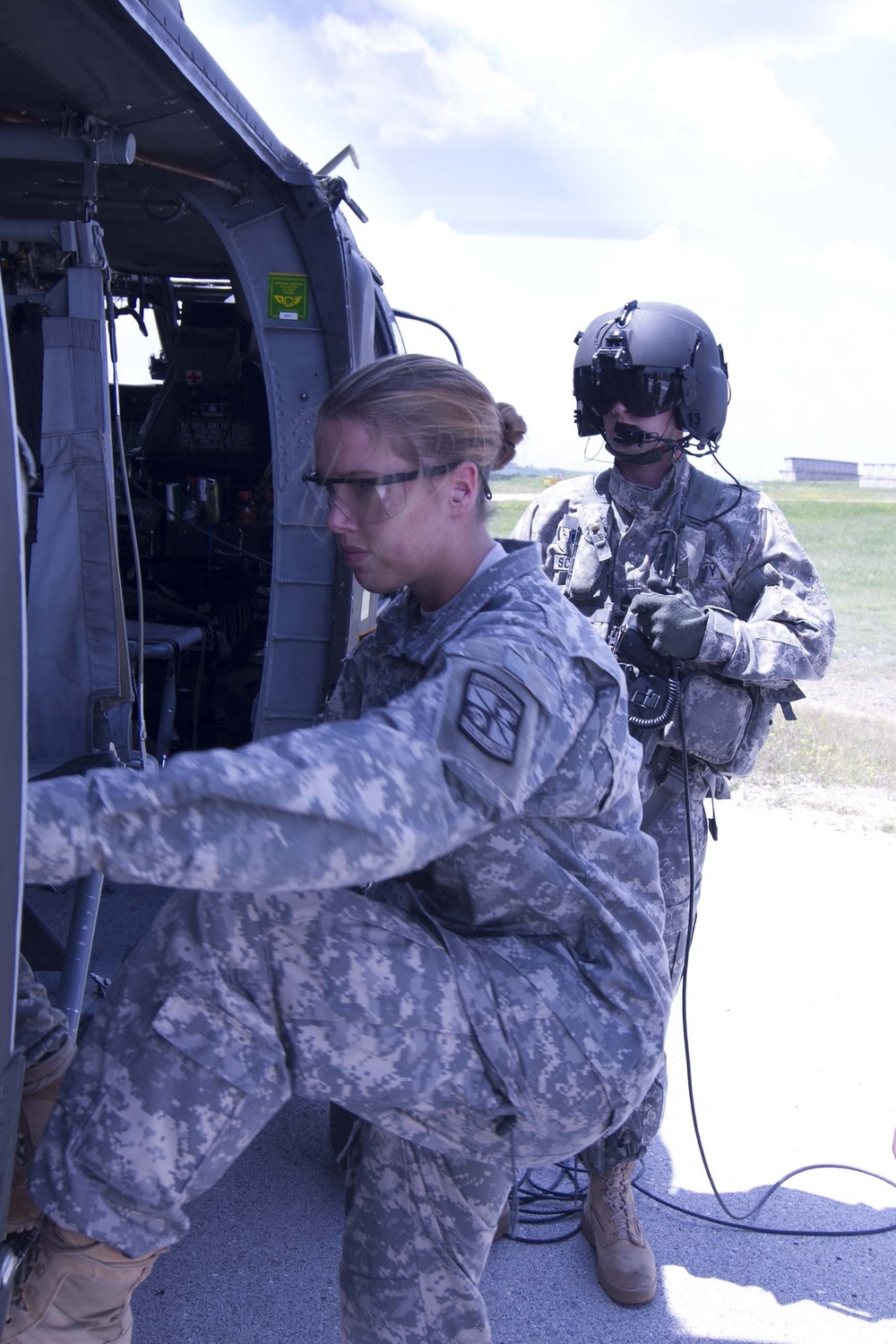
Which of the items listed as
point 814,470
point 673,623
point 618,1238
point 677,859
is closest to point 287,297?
point 673,623

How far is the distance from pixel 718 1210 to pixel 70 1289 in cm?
173

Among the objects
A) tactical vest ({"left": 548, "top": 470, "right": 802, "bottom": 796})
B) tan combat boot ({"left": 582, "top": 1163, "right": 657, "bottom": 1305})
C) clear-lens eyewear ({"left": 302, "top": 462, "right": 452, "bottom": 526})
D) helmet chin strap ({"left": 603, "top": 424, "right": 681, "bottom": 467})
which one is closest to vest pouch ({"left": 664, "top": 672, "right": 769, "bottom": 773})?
tactical vest ({"left": 548, "top": 470, "right": 802, "bottom": 796})

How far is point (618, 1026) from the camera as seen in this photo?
1.56 meters

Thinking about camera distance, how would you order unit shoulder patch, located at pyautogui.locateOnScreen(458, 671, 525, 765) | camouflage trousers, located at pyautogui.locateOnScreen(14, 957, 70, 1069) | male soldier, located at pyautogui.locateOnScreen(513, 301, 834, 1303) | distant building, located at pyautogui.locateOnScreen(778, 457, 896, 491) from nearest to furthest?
unit shoulder patch, located at pyautogui.locateOnScreen(458, 671, 525, 765), camouflage trousers, located at pyautogui.locateOnScreen(14, 957, 70, 1069), male soldier, located at pyautogui.locateOnScreen(513, 301, 834, 1303), distant building, located at pyautogui.locateOnScreen(778, 457, 896, 491)

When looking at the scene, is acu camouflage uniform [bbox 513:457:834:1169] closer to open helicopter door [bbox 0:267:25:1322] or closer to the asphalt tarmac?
the asphalt tarmac

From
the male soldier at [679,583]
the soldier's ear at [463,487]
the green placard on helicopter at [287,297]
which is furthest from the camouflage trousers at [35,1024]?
the green placard on helicopter at [287,297]

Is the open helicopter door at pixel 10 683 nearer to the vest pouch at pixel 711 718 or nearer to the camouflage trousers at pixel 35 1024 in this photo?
the camouflage trousers at pixel 35 1024

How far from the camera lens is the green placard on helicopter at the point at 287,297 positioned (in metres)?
3.41

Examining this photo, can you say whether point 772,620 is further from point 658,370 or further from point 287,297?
point 287,297

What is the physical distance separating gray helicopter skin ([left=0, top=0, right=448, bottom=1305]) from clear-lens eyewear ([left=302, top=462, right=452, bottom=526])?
514mm

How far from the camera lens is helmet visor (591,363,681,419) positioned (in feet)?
9.02

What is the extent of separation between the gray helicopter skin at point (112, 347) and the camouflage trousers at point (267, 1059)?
0.45ft

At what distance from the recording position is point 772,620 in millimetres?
2754

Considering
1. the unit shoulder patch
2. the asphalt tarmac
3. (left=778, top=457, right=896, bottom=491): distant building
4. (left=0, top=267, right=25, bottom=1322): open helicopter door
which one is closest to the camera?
Answer: (left=0, top=267, right=25, bottom=1322): open helicopter door
